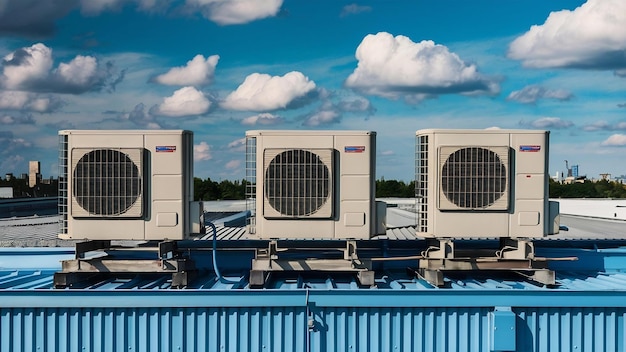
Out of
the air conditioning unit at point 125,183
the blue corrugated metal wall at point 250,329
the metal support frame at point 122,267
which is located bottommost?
the blue corrugated metal wall at point 250,329

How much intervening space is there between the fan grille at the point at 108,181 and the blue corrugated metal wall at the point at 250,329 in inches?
51.9

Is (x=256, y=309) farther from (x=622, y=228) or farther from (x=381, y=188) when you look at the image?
(x=381, y=188)

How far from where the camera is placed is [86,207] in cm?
675

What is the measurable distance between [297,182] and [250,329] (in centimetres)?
183

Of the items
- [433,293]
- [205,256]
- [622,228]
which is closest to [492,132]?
[433,293]

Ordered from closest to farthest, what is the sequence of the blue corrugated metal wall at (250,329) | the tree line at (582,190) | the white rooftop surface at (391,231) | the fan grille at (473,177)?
the blue corrugated metal wall at (250,329), the fan grille at (473,177), the white rooftop surface at (391,231), the tree line at (582,190)

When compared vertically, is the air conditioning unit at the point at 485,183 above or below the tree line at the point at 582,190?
above

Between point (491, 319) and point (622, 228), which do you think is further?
point (622, 228)

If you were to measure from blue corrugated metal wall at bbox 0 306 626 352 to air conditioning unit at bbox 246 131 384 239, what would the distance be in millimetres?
1039

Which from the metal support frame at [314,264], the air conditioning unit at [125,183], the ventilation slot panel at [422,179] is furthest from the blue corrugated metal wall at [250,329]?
the ventilation slot panel at [422,179]

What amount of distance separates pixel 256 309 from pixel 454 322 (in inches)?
90.5

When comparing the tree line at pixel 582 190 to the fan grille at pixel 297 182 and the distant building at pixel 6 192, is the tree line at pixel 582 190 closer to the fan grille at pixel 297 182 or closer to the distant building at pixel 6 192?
the fan grille at pixel 297 182

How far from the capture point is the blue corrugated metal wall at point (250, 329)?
6.21 meters

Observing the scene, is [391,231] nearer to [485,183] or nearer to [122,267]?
[485,183]
